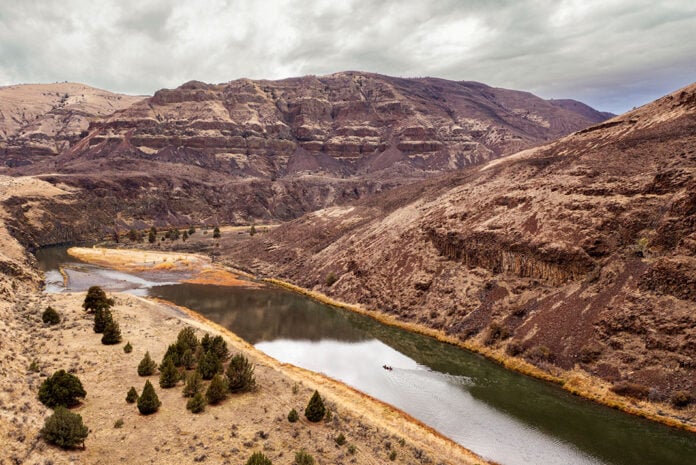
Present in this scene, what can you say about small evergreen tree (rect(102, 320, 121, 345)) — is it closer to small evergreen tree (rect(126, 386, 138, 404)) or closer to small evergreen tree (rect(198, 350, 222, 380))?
small evergreen tree (rect(198, 350, 222, 380))

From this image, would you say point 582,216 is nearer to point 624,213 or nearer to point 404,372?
point 624,213

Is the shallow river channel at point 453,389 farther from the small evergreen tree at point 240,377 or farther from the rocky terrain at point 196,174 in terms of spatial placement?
the rocky terrain at point 196,174

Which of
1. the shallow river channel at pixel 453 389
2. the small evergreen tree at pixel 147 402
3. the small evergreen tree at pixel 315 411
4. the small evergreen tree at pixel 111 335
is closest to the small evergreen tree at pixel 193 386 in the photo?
the small evergreen tree at pixel 147 402

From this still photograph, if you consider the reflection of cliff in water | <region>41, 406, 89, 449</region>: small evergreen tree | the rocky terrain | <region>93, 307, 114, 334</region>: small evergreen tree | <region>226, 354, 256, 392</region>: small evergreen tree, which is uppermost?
the rocky terrain

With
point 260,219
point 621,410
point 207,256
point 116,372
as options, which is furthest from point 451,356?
point 260,219

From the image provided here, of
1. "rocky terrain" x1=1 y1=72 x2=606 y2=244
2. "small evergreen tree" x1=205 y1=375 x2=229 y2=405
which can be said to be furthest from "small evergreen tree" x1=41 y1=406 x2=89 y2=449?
"rocky terrain" x1=1 y1=72 x2=606 y2=244

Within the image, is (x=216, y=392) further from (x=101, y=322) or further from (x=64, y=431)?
(x=101, y=322)
